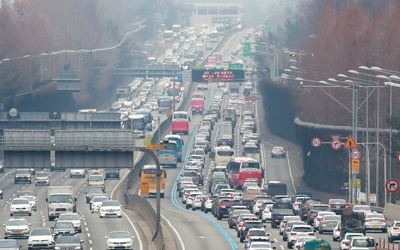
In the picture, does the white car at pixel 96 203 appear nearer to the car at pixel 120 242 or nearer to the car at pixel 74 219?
the car at pixel 74 219

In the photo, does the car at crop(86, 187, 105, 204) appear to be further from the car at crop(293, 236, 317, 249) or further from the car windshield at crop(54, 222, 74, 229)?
the car at crop(293, 236, 317, 249)

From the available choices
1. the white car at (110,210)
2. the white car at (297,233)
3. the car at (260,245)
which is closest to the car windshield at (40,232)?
the car at (260,245)

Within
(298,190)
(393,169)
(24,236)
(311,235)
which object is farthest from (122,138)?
(298,190)

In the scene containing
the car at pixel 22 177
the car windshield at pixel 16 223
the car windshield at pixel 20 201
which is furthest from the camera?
the car at pixel 22 177

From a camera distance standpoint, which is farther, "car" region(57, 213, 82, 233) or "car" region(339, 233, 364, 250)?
"car" region(57, 213, 82, 233)

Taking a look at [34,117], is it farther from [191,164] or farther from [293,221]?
[293,221]

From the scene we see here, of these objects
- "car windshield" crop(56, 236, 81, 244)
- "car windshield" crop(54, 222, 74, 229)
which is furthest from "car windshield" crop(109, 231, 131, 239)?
"car windshield" crop(54, 222, 74, 229)
